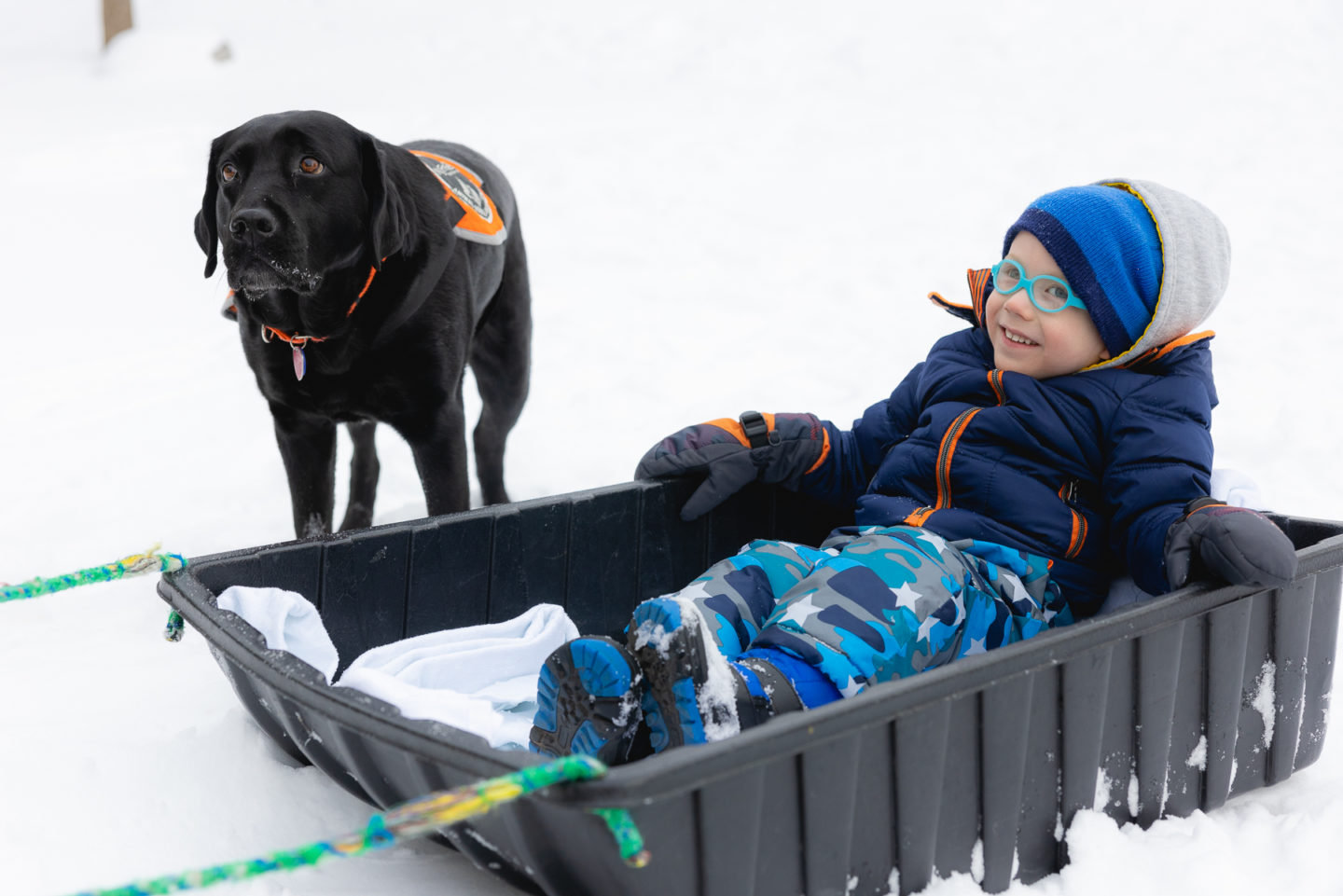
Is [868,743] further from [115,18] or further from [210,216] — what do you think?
[115,18]

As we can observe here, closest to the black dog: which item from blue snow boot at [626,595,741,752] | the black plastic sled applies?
the black plastic sled

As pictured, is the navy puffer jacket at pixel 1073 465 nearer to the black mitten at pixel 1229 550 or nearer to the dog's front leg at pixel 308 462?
the black mitten at pixel 1229 550

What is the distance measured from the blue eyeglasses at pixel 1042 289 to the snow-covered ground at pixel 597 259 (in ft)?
2.70

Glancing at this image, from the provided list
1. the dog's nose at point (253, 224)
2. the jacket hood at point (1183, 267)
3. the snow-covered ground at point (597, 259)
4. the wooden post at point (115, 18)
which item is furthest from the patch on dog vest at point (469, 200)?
the wooden post at point (115, 18)

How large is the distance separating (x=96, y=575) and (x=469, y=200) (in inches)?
50.7

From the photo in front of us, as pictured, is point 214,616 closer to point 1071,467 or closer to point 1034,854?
point 1034,854

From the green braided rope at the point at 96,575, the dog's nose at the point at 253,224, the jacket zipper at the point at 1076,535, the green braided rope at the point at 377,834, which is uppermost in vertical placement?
the dog's nose at the point at 253,224

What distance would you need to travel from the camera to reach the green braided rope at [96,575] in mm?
1505

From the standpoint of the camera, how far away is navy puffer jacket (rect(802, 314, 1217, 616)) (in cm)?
179

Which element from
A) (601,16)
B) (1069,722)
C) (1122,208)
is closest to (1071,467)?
(1122,208)

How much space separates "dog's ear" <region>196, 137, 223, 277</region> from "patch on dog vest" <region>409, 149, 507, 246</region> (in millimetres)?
443

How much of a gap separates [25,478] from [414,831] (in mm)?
2839

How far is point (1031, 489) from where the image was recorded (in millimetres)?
1892

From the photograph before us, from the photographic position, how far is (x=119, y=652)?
7.07ft
